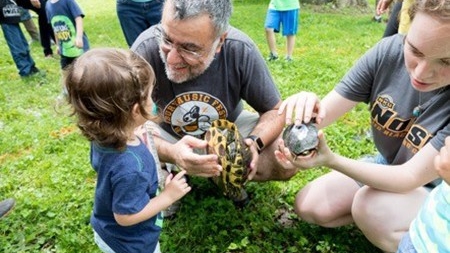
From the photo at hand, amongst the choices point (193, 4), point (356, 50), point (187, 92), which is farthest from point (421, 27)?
point (356, 50)

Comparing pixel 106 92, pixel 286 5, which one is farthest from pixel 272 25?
pixel 106 92

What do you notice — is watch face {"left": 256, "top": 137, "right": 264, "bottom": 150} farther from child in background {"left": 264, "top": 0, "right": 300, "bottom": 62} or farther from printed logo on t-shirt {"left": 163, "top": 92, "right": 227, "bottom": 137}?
child in background {"left": 264, "top": 0, "right": 300, "bottom": 62}

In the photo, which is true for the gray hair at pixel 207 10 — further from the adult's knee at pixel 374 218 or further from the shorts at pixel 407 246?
the shorts at pixel 407 246

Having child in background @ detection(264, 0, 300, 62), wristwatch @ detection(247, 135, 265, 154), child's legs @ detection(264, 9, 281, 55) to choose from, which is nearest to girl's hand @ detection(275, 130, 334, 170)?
wristwatch @ detection(247, 135, 265, 154)

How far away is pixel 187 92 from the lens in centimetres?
227

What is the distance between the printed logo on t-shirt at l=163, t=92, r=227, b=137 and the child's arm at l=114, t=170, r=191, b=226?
2.05 feet

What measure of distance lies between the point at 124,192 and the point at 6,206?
1.31 metres

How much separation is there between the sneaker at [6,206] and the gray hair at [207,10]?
5.12 feet

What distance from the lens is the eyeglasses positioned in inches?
78.4

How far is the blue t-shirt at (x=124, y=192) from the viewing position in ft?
5.08

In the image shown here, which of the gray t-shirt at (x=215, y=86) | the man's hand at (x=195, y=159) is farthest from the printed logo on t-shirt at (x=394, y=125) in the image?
A: the man's hand at (x=195, y=159)

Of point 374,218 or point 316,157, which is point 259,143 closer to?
point 316,157

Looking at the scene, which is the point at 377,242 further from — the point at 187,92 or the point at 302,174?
the point at 187,92

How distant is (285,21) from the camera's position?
5727 mm
